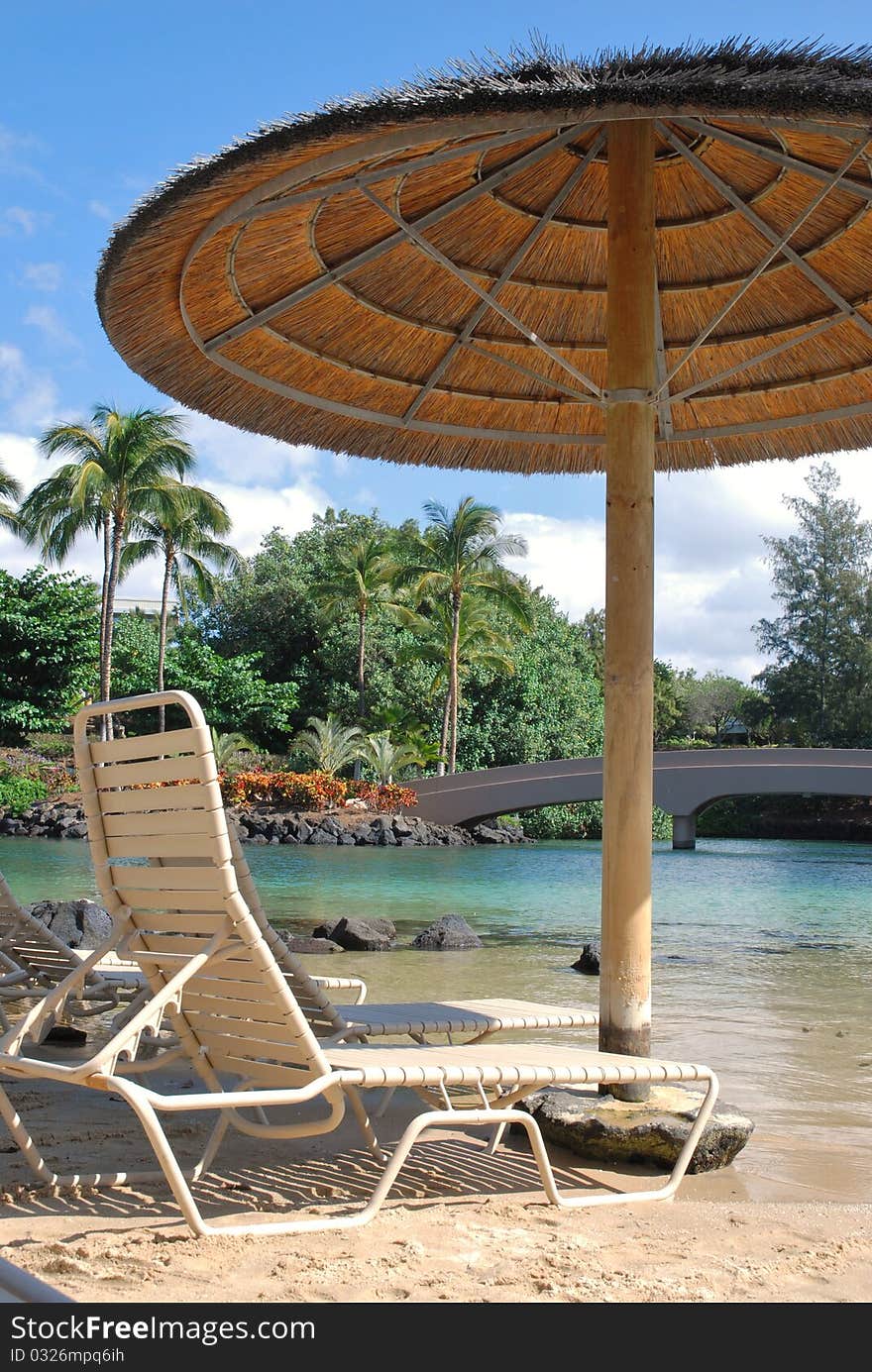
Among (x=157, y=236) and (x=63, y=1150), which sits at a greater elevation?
(x=157, y=236)

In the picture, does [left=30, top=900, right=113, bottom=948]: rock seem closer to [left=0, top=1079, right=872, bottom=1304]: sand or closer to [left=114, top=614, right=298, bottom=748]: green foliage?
[left=0, top=1079, right=872, bottom=1304]: sand

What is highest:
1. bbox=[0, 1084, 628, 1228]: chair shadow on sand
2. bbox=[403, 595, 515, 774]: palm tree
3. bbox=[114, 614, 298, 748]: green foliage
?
bbox=[403, 595, 515, 774]: palm tree

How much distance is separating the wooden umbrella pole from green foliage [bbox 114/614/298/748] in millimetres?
32711

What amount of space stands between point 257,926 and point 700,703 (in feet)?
225

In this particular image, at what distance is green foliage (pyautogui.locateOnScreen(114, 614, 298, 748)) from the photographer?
3706cm

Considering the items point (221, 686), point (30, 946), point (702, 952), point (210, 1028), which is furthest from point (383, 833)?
point (210, 1028)

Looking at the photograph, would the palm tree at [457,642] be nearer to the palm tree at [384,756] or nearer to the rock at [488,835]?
the palm tree at [384,756]

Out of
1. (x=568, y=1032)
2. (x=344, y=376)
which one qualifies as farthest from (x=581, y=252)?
(x=568, y=1032)

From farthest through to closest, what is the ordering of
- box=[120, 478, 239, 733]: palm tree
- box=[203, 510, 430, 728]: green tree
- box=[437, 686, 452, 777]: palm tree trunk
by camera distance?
box=[203, 510, 430, 728]: green tree, box=[437, 686, 452, 777]: palm tree trunk, box=[120, 478, 239, 733]: palm tree

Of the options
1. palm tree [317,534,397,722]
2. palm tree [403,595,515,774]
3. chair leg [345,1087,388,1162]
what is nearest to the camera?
chair leg [345,1087,388,1162]

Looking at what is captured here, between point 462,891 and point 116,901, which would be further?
point 462,891

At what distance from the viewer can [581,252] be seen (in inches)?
225

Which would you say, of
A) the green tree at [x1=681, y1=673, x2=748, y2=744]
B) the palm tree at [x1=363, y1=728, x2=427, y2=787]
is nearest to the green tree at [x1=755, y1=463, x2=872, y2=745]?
the green tree at [x1=681, y1=673, x2=748, y2=744]
